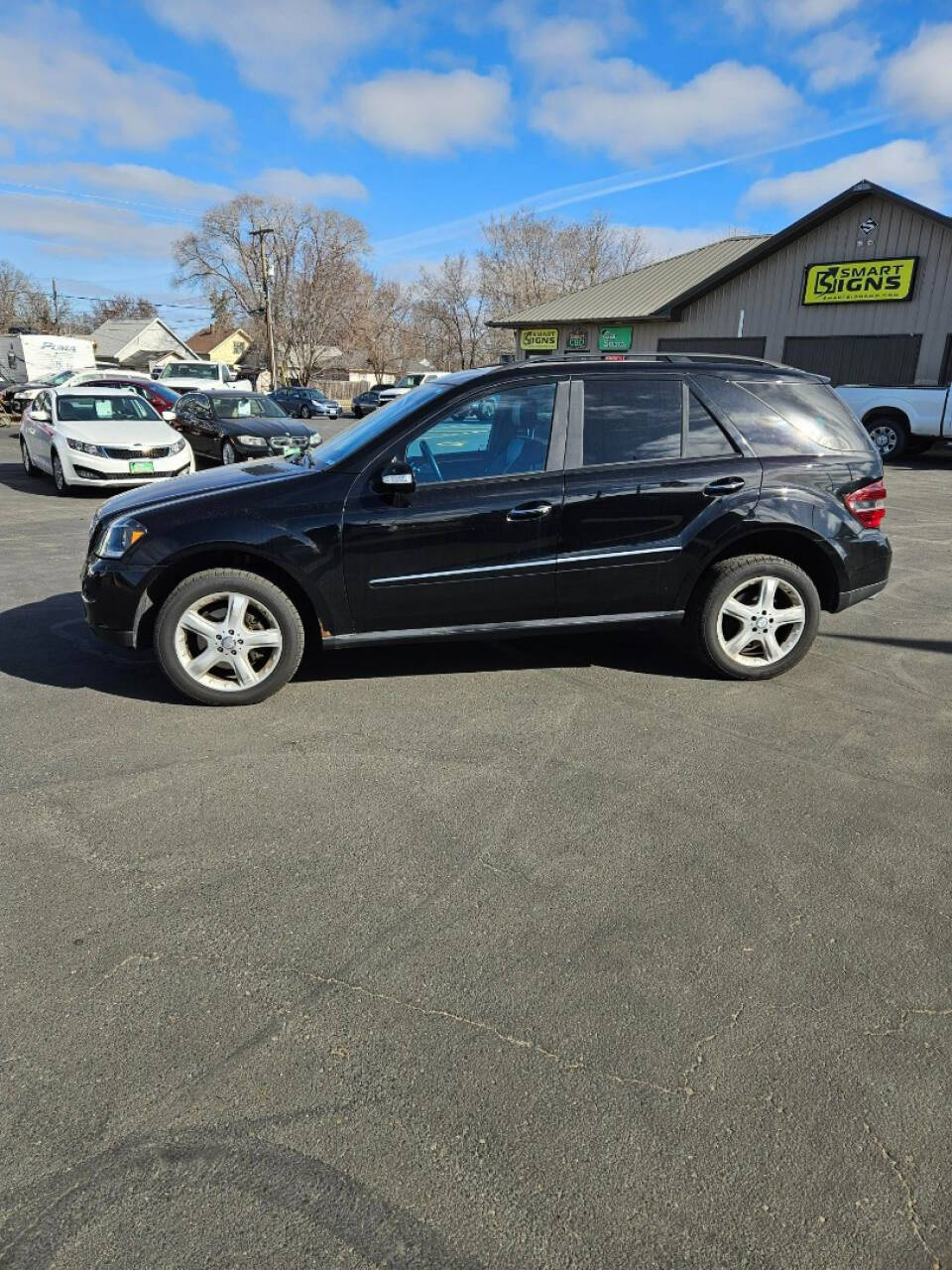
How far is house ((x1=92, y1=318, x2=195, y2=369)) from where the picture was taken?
7150 cm

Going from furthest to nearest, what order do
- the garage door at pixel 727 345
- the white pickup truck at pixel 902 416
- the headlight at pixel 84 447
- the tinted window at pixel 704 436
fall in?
the garage door at pixel 727 345, the white pickup truck at pixel 902 416, the headlight at pixel 84 447, the tinted window at pixel 704 436

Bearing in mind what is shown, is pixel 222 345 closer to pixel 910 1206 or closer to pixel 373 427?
pixel 373 427

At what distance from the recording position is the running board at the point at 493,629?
448 centimetres

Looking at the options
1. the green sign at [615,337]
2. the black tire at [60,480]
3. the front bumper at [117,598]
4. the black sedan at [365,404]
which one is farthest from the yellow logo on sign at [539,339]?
the front bumper at [117,598]

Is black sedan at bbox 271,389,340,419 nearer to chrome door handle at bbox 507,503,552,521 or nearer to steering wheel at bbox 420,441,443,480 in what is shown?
steering wheel at bbox 420,441,443,480

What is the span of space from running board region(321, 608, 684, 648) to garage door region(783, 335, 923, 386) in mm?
20228

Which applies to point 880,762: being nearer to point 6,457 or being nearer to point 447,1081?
point 447,1081

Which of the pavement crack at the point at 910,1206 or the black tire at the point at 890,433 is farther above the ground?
the black tire at the point at 890,433

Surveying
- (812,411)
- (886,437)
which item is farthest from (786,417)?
(886,437)

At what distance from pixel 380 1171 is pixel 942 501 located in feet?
44.3

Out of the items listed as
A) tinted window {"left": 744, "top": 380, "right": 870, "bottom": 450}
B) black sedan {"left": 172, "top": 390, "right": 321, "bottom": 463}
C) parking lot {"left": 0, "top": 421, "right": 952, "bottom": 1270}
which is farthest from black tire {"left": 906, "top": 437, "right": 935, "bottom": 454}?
parking lot {"left": 0, "top": 421, "right": 952, "bottom": 1270}

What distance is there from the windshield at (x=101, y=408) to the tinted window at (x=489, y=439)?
1043 cm

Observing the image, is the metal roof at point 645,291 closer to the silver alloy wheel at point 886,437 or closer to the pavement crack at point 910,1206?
the silver alloy wheel at point 886,437

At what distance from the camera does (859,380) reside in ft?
72.4
